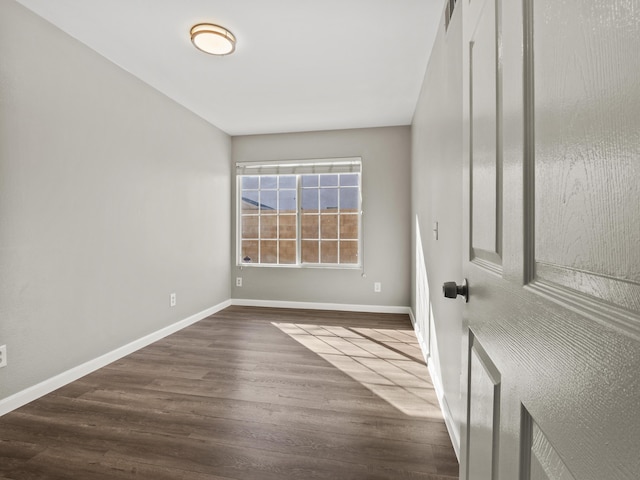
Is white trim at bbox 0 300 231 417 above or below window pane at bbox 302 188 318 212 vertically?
below

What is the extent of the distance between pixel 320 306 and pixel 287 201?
1530mm

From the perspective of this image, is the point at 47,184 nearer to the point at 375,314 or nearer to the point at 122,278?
the point at 122,278

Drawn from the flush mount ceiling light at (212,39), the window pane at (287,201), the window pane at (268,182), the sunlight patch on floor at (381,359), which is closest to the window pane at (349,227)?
the window pane at (287,201)

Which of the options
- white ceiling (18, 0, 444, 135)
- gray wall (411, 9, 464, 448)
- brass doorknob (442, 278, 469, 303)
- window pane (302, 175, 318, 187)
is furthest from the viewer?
window pane (302, 175, 318, 187)

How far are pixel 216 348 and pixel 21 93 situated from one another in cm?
233

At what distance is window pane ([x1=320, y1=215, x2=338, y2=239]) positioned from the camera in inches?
188

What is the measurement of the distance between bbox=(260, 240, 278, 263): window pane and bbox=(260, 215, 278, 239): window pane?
0.09 metres

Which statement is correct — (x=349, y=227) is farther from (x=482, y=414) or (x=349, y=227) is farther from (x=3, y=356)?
(x=482, y=414)

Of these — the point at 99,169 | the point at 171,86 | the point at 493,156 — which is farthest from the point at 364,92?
the point at 493,156

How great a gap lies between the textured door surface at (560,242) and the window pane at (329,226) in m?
3.97

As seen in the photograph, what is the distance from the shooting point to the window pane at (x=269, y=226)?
496cm

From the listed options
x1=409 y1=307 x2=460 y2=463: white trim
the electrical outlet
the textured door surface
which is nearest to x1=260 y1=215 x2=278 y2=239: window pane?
x1=409 y1=307 x2=460 y2=463: white trim

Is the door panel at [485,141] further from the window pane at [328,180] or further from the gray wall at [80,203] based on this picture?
the window pane at [328,180]

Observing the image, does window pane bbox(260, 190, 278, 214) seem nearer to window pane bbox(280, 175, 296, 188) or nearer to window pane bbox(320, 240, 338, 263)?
window pane bbox(280, 175, 296, 188)
